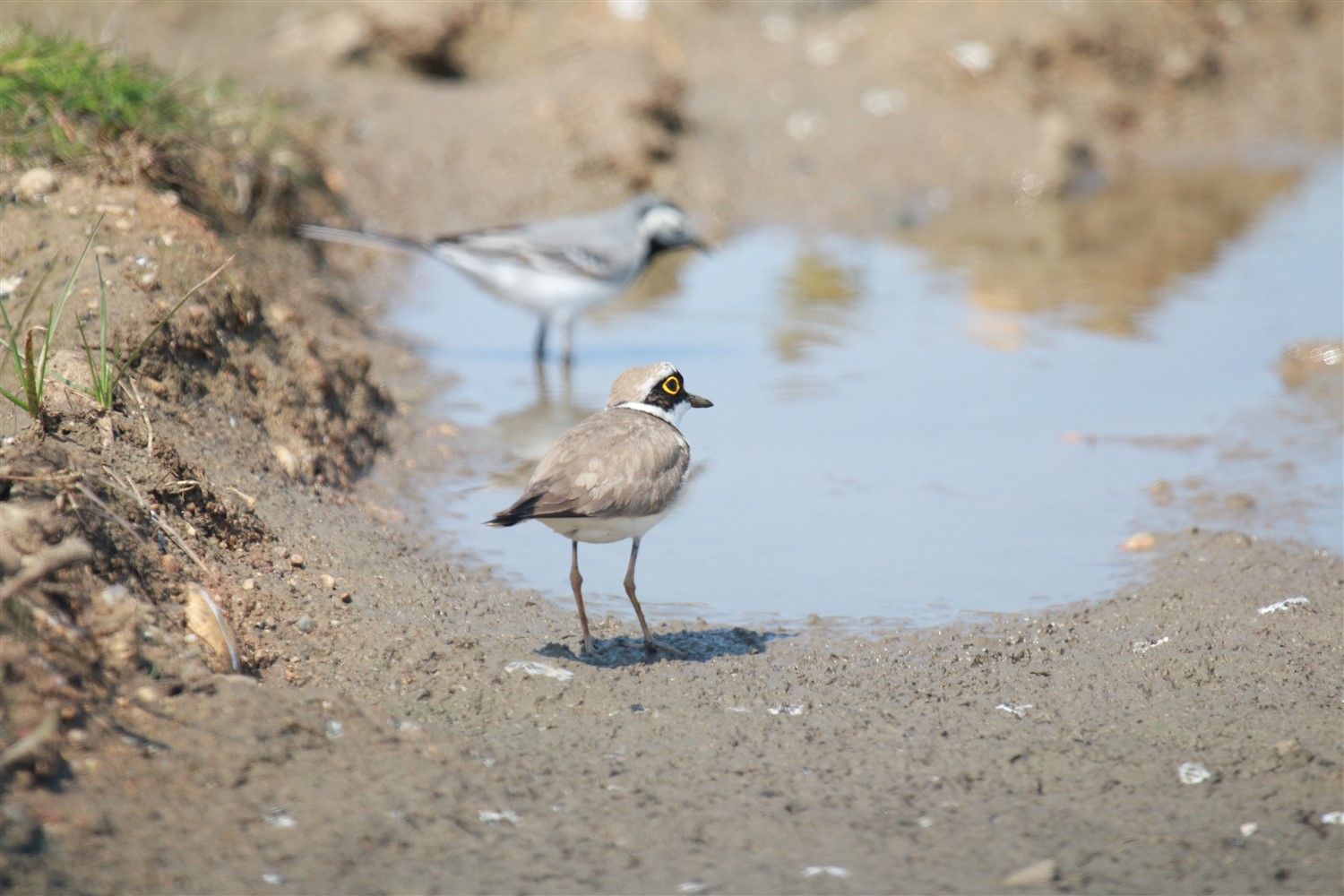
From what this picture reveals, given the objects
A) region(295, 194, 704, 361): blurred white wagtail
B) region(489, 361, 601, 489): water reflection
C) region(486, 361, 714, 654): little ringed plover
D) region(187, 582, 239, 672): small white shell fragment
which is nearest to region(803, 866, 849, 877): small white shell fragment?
region(486, 361, 714, 654): little ringed plover

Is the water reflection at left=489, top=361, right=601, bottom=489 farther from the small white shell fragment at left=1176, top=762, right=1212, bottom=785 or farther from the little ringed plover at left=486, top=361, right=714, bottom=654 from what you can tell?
the small white shell fragment at left=1176, top=762, right=1212, bottom=785

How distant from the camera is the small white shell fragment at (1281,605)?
4.79 m

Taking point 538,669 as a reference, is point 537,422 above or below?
below

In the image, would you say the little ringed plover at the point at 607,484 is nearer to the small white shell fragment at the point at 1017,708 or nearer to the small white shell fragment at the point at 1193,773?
the small white shell fragment at the point at 1017,708

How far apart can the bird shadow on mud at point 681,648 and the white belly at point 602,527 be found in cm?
38

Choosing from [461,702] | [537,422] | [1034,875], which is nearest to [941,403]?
[537,422]

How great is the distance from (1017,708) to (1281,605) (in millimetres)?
Answer: 1359

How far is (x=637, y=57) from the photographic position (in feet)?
40.8

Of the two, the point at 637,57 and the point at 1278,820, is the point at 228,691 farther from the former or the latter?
the point at 637,57

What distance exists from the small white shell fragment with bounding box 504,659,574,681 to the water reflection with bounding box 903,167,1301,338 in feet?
17.2

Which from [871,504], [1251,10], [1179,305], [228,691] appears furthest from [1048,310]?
[1251,10]

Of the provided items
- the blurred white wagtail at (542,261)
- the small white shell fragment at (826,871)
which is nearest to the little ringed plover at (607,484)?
the small white shell fragment at (826,871)

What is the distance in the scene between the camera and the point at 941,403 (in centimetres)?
763

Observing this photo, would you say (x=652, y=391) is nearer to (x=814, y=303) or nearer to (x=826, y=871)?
(x=826, y=871)
